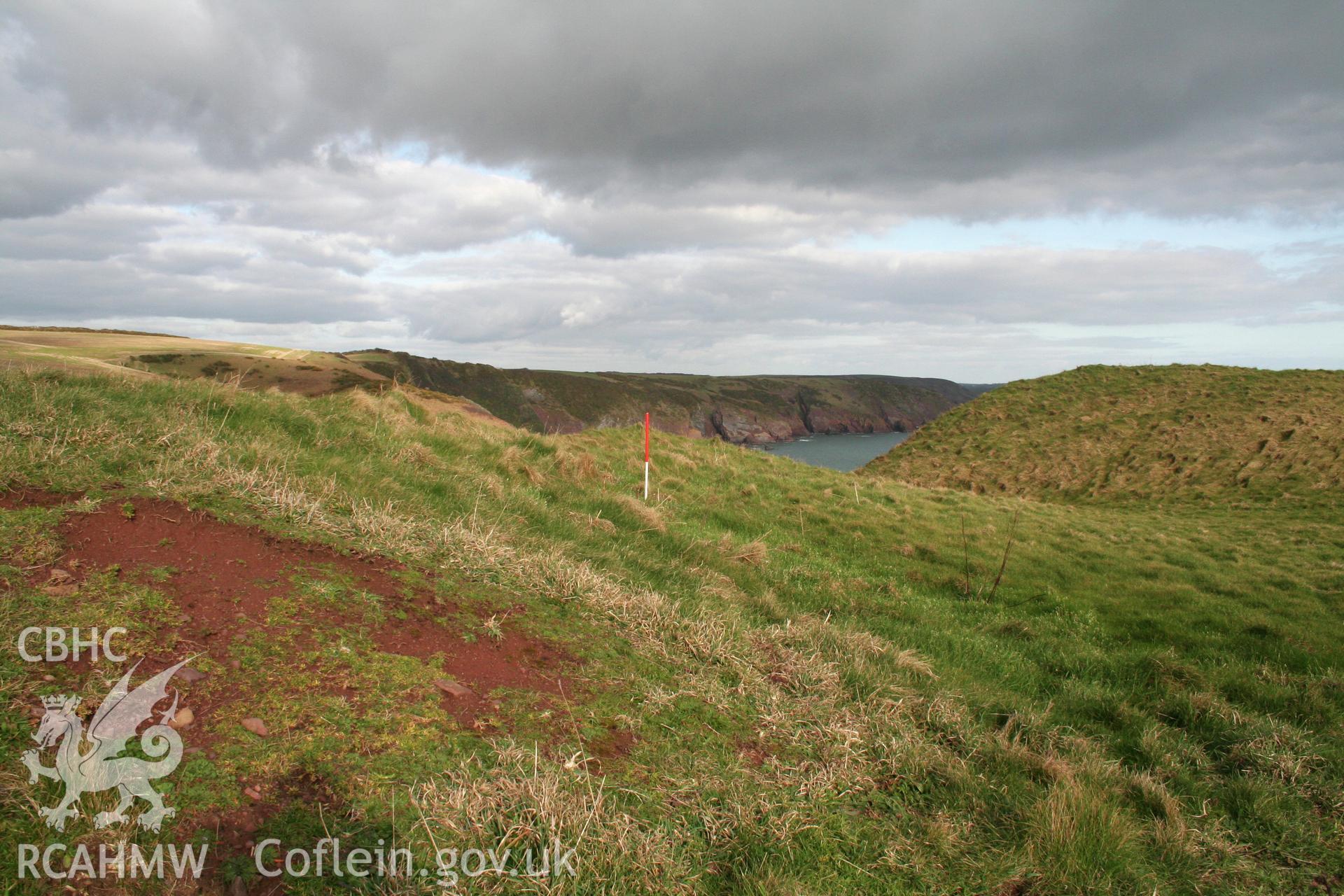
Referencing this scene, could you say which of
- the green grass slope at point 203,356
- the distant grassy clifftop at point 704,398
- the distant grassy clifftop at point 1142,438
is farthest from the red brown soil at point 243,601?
the distant grassy clifftop at point 704,398

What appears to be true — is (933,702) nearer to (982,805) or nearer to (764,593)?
(982,805)

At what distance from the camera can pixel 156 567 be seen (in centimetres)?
399

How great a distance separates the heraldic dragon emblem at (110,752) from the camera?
2.51m

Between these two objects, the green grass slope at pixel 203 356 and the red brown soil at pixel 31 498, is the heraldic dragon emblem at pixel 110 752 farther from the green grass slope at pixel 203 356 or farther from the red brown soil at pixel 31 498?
the green grass slope at pixel 203 356

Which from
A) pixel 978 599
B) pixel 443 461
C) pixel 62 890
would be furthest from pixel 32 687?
pixel 978 599

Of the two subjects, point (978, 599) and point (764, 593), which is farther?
point (978, 599)

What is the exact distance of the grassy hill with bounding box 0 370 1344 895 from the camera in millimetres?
2904

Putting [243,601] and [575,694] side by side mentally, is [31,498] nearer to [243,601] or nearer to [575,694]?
[243,601]

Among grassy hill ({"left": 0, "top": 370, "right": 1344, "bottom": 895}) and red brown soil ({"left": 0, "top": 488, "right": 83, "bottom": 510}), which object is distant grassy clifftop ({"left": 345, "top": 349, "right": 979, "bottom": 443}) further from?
red brown soil ({"left": 0, "top": 488, "right": 83, "bottom": 510})

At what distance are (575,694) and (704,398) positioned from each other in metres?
109

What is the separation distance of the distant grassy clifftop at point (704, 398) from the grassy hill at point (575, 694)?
68.4 metres

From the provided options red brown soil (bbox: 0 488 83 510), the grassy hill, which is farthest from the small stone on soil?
red brown soil (bbox: 0 488 83 510)

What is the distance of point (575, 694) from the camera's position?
4094 mm

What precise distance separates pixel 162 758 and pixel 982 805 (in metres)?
4.19
